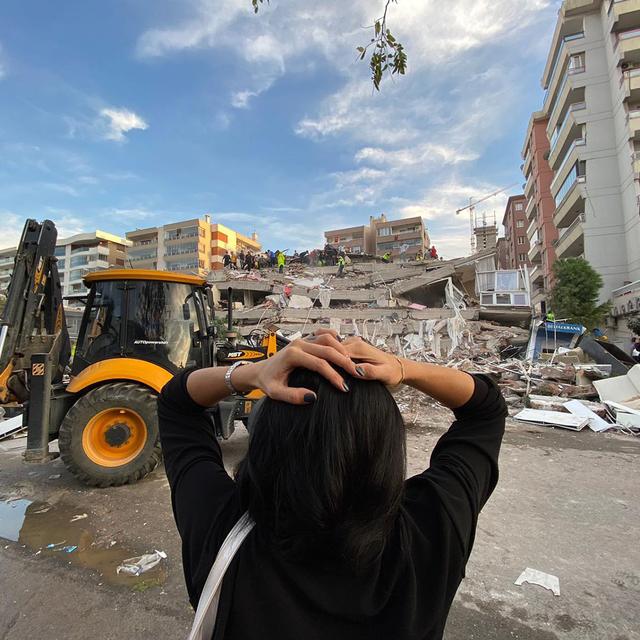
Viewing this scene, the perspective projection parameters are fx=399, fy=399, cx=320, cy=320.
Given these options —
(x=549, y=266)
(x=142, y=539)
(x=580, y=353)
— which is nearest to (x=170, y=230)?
(x=549, y=266)

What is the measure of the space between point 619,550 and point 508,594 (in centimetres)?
127

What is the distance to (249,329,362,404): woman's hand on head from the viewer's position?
74 cm

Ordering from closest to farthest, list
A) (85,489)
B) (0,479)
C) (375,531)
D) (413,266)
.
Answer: (375,531)
(85,489)
(0,479)
(413,266)

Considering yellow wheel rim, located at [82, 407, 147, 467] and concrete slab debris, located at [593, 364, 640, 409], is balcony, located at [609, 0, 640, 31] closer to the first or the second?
concrete slab debris, located at [593, 364, 640, 409]

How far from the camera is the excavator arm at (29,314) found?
4.36m

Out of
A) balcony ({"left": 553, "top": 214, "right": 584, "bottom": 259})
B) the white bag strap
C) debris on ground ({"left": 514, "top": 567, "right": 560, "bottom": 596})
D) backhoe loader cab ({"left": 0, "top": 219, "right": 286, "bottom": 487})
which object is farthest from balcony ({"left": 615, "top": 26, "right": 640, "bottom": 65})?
the white bag strap

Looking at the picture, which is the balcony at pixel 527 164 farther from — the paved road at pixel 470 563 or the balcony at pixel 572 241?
the paved road at pixel 470 563

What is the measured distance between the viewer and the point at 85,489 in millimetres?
4391

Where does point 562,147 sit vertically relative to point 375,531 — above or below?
above

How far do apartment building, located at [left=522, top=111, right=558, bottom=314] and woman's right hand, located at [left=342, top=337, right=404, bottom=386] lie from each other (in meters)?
40.3

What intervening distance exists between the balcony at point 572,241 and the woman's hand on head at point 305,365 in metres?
32.8

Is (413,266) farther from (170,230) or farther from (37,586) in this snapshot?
(170,230)

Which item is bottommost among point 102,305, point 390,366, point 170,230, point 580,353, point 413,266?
point 580,353

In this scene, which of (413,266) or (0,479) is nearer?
(0,479)
